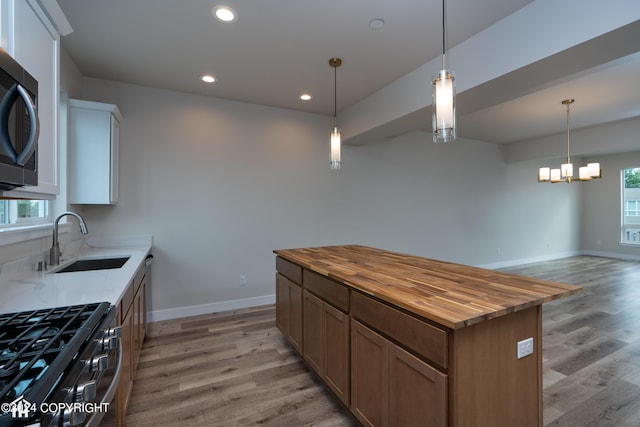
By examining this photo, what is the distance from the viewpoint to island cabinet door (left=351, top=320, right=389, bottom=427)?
1.49 meters

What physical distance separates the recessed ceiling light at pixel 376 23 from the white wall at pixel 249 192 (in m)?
2.14

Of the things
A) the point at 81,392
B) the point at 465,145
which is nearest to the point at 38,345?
the point at 81,392

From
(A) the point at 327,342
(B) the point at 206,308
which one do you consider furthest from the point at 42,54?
(B) the point at 206,308

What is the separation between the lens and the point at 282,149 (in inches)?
169

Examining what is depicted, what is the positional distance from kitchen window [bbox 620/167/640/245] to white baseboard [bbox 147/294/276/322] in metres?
9.57

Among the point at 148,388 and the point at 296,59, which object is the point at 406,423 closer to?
the point at 148,388

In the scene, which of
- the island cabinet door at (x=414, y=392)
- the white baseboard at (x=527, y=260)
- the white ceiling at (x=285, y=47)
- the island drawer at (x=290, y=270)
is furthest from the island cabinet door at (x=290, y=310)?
the white baseboard at (x=527, y=260)

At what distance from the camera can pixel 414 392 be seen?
1.31 metres

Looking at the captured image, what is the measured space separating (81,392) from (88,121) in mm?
2901

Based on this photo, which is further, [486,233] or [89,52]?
→ [486,233]

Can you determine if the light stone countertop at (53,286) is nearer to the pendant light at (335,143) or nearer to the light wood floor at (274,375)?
the light wood floor at (274,375)

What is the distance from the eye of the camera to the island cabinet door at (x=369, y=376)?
1487 mm

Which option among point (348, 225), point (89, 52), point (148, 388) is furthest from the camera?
point (348, 225)

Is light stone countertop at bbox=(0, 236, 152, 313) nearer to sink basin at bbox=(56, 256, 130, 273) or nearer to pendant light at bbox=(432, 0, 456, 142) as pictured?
sink basin at bbox=(56, 256, 130, 273)
